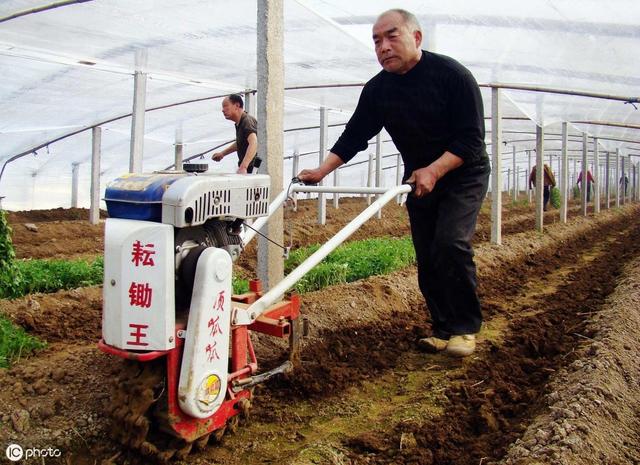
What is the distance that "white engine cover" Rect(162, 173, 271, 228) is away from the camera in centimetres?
205

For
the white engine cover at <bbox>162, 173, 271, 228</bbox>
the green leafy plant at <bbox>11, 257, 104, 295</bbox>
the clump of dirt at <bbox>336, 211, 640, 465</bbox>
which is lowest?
the clump of dirt at <bbox>336, 211, 640, 465</bbox>

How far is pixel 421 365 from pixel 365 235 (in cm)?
835

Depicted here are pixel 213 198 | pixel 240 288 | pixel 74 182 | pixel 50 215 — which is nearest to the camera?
pixel 213 198

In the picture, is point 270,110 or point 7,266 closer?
point 270,110

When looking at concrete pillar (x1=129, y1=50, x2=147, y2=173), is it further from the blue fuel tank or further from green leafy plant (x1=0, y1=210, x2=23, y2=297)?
the blue fuel tank

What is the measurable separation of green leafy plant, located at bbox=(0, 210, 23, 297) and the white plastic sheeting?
2470mm

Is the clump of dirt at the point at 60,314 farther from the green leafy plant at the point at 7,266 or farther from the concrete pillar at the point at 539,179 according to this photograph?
the concrete pillar at the point at 539,179

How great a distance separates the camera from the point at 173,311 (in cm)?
205

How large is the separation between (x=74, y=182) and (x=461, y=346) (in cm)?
1410

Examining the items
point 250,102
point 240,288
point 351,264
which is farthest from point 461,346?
point 250,102

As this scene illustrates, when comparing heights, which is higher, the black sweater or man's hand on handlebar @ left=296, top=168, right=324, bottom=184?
Answer: the black sweater

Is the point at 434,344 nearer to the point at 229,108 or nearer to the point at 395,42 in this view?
the point at 395,42

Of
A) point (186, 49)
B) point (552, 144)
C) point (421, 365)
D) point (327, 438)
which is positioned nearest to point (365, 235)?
point (186, 49)

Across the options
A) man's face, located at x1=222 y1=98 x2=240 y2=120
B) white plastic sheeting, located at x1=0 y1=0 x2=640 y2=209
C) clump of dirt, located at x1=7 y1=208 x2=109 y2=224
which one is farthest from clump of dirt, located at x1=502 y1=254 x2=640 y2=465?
clump of dirt, located at x1=7 y1=208 x2=109 y2=224
